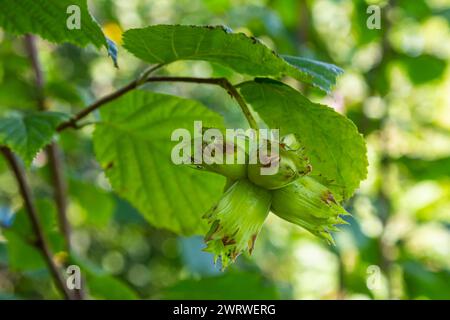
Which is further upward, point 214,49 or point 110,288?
point 214,49

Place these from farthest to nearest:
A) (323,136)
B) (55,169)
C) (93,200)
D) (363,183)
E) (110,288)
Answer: (363,183)
(93,200)
(55,169)
(110,288)
(323,136)

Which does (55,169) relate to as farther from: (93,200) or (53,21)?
(53,21)

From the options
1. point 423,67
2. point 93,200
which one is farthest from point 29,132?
point 423,67

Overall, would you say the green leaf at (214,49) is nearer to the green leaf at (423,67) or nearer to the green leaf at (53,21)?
the green leaf at (53,21)

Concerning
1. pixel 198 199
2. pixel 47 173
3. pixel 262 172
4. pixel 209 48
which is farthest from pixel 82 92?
pixel 262 172

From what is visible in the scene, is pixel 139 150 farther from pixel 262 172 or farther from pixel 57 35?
pixel 262 172

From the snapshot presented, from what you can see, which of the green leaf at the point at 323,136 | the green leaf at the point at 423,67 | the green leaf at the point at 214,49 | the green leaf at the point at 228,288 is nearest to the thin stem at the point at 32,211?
the green leaf at the point at 228,288
